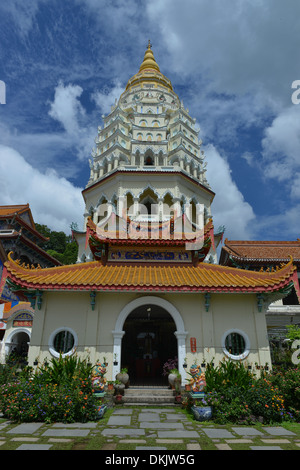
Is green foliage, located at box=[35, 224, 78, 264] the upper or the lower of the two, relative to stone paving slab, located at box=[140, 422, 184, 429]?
upper

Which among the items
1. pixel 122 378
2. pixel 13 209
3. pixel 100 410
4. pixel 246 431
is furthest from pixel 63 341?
pixel 13 209

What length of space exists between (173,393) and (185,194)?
20274 millimetres

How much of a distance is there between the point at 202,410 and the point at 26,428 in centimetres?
444

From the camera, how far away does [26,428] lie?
21.7 ft

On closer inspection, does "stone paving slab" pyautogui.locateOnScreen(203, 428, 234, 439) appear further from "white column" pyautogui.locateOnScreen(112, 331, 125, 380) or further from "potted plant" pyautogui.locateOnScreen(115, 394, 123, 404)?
"white column" pyautogui.locateOnScreen(112, 331, 125, 380)

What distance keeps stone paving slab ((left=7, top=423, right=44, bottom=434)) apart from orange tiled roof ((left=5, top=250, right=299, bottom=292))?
4.19 meters

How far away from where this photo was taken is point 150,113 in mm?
31938

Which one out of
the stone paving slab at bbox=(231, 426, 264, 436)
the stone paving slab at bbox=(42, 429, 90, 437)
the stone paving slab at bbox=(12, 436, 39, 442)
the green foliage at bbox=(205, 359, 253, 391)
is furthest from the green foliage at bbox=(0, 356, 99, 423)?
the stone paving slab at bbox=(231, 426, 264, 436)

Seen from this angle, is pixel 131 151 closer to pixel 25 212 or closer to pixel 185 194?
pixel 185 194

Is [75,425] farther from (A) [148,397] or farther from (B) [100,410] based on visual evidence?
(A) [148,397]

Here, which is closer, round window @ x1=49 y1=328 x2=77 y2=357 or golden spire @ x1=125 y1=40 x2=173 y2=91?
round window @ x1=49 y1=328 x2=77 y2=357

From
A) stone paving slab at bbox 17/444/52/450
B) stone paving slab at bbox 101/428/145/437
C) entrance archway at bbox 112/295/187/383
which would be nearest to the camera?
stone paving slab at bbox 17/444/52/450

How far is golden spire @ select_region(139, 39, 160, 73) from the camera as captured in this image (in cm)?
3969

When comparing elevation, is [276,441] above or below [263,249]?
below
